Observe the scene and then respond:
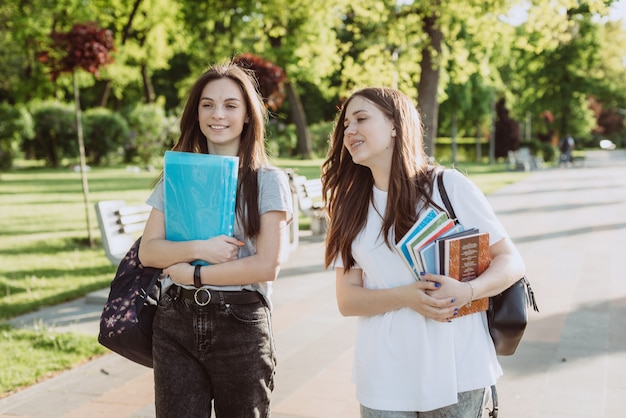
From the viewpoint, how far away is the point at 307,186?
36.0ft

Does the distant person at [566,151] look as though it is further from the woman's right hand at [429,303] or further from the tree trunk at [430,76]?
the woman's right hand at [429,303]

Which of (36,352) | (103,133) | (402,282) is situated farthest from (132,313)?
(103,133)

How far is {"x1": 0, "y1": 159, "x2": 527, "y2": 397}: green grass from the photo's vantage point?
17.2ft

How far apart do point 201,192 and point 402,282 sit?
73cm

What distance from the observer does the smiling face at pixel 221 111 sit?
2523 millimetres

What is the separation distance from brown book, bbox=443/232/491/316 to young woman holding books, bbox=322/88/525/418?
0.03 meters

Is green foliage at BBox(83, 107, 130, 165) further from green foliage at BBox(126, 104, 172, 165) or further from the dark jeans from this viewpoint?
the dark jeans

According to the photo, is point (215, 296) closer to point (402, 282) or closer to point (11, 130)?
point (402, 282)

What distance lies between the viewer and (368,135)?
229 centimetres

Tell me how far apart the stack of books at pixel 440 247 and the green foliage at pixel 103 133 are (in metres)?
29.8

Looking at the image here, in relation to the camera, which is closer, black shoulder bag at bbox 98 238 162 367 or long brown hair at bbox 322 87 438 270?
long brown hair at bbox 322 87 438 270

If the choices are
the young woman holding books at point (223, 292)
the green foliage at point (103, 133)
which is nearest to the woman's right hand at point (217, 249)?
the young woman holding books at point (223, 292)

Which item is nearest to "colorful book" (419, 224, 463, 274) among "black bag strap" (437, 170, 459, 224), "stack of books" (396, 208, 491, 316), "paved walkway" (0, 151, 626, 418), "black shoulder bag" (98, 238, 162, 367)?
"stack of books" (396, 208, 491, 316)

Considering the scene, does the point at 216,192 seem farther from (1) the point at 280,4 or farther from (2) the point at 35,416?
(1) the point at 280,4
